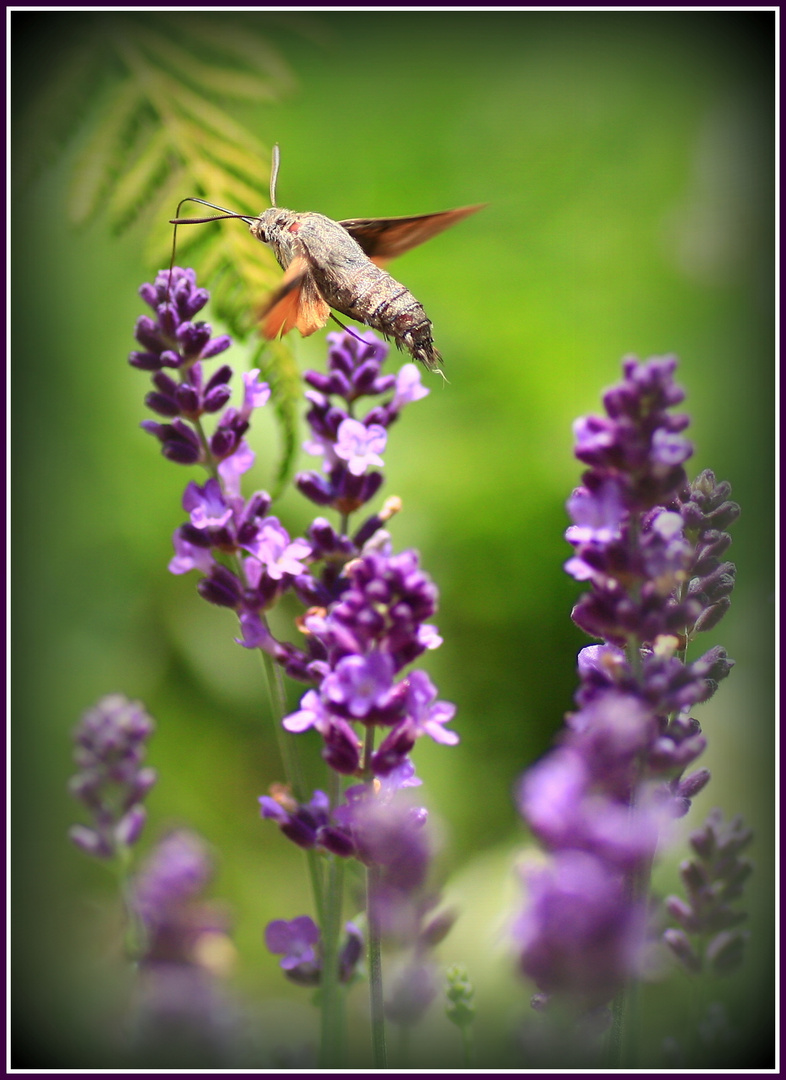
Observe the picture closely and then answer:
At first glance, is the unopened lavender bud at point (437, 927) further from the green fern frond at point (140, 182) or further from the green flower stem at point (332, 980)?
the green fern frond at point (140, 182)

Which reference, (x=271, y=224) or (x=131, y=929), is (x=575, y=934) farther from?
(x=271, y=224)

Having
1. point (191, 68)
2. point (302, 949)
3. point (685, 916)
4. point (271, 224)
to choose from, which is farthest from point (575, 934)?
point (191, 68)

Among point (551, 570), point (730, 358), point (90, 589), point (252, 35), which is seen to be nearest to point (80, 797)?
point (90, 589)

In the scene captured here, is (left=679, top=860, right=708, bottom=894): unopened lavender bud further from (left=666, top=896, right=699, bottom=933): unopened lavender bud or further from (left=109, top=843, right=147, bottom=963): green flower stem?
(left=109, top=843, right=147, bottom=963): green flower stem

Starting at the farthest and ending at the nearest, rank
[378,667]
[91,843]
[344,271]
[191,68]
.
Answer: [191,68] < [344,271] < [91,843] < [378,667]

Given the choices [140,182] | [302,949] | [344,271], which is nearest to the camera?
[302,949]

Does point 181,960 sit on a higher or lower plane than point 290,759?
lower
